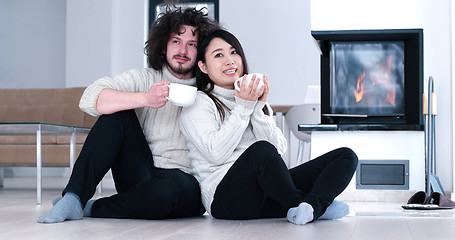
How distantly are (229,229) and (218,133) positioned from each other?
30cm

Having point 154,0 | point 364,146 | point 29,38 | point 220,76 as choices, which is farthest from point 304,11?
point 220,76

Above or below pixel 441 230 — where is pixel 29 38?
above

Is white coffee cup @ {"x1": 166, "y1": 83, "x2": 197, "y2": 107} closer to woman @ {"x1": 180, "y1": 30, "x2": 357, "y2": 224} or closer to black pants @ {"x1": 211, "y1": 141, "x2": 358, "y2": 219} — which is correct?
woman @ {"x1": 180, "y1": 30, "x2": 357, "y2": 224}

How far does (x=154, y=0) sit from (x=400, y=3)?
14.8 ft

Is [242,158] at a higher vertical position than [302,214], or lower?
higher

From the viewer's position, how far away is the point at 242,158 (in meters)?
2.02

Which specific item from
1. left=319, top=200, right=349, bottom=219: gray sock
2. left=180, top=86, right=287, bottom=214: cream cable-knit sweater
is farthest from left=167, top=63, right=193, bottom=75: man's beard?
left=319, top=200, right=349, bottom=219: gray sock

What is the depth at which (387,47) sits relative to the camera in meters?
3.91

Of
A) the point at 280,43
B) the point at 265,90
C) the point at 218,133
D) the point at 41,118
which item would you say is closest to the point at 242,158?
the point at 218,133

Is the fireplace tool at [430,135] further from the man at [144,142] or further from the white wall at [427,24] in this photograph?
the man at [144,142]

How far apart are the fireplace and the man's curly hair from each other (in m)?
1.55

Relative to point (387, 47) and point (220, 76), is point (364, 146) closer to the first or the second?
point (387, 47)

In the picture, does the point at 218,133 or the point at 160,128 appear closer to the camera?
the point at 218,133

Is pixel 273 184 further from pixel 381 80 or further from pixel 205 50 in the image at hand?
pixel 381 80
